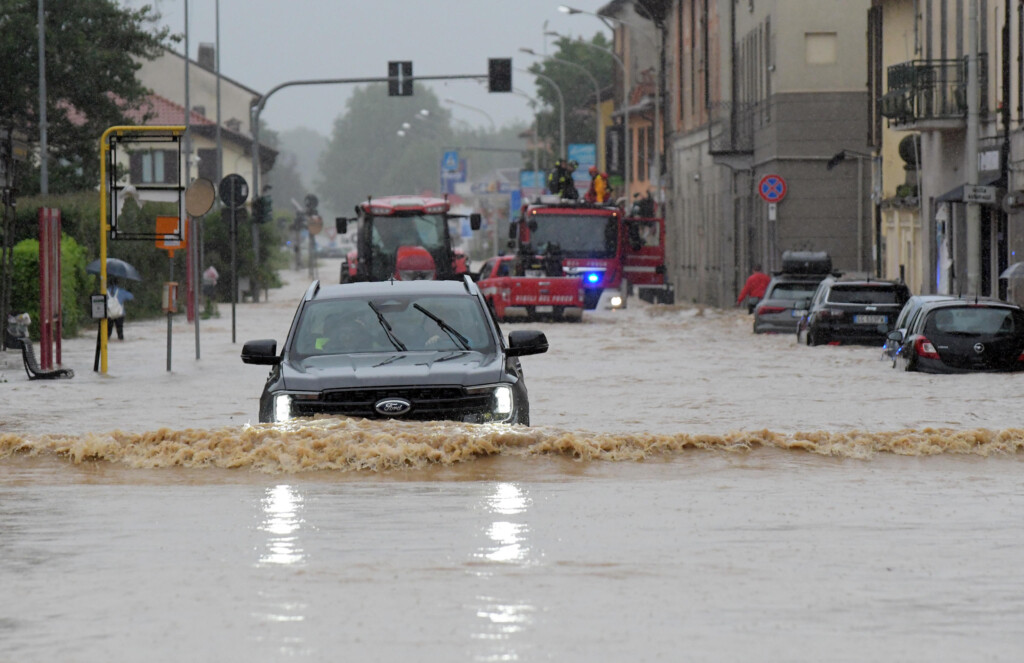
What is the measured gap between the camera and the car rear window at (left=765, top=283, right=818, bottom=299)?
3725cm

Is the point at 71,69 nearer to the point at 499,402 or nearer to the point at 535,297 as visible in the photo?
the point at 535,297

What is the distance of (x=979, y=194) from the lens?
3284cm

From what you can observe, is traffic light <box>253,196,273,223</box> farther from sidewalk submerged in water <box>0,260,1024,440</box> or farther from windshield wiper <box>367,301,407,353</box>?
windshield wiper <box>367,301,407,353</box>

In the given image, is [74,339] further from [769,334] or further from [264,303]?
[264,303]

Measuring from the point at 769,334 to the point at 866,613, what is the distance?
3031 cm

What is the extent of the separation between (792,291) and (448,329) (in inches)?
978

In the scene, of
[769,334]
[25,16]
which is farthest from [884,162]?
[25,16]

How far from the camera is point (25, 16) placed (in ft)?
178

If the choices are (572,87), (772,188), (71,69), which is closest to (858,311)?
(772,188)

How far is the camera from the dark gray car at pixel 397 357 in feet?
40.3

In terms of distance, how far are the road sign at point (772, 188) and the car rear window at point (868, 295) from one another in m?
13.4

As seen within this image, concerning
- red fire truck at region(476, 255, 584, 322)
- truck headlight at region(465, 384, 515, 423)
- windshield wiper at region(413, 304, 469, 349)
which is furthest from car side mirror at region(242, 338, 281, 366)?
red fire truck at region(476, 255, 584, 322)

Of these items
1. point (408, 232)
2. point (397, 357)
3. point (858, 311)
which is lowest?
point (858, 311)

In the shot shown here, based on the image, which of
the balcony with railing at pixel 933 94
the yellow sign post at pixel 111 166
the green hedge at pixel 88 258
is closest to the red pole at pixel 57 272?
the yellow sign post at pixel 111 166
